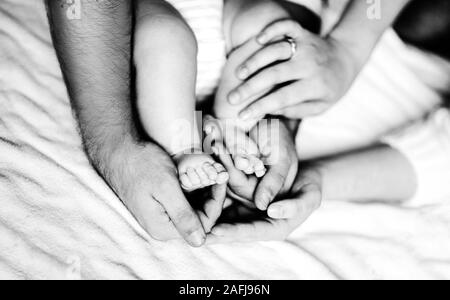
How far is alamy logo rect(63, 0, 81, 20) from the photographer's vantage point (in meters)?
0.68

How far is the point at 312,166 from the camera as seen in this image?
861mm

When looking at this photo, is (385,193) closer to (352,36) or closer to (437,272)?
(437,272)

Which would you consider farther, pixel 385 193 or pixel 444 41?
pixel 444 41

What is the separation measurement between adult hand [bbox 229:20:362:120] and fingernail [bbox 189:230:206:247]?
0.26m

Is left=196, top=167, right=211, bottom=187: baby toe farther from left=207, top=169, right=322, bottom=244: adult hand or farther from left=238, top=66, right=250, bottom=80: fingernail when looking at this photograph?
left=238, top=66, right=250, bottom=80: fingernail

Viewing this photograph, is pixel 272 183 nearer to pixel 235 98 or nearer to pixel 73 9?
pixel 235 98

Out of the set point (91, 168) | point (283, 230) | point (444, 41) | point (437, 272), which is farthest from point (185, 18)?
point (444, 41)

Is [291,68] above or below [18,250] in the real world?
above

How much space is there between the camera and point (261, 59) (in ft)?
2.53

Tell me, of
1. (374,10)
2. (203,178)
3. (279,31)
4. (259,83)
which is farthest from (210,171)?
(374,10)

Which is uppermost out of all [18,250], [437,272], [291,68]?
[291,68]

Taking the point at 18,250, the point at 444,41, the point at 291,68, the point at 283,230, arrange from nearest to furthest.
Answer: the point at 18,250 < the point at 283,230 < the point at 291,68 < the point at 444,41

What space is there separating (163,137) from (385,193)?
0.50m

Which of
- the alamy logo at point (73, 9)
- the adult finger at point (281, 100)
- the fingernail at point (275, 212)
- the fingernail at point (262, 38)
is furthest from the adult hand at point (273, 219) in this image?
the alamy logo at point (73, 9)
